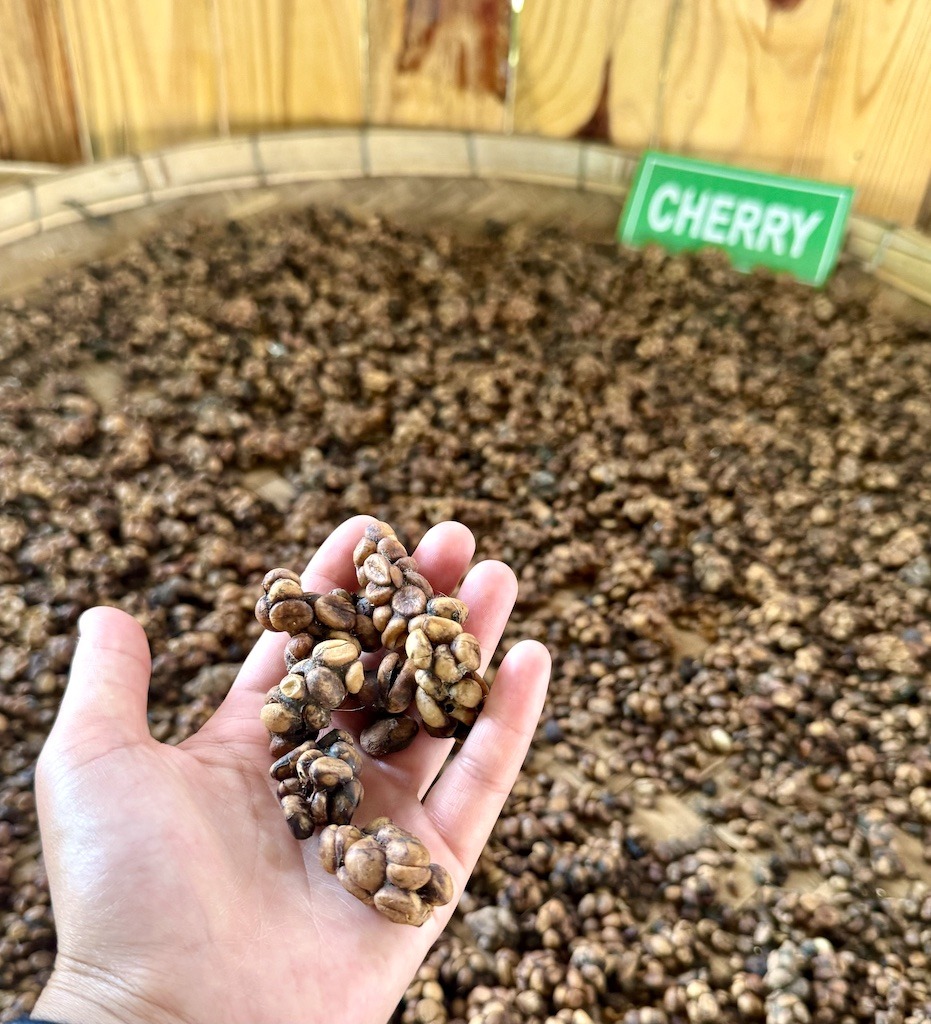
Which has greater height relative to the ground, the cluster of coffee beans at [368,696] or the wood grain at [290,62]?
the wood grain at [290,62]

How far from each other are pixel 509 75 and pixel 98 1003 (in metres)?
2.00

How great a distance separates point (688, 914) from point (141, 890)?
2.09ft

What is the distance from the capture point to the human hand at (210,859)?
81cm

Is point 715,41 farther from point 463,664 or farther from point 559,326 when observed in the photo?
point 463,664

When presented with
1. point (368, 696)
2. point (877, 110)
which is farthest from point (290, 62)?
point (368, 696)

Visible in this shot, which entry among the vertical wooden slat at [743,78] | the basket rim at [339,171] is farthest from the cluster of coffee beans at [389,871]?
the vertical wooden slat at [743,78]

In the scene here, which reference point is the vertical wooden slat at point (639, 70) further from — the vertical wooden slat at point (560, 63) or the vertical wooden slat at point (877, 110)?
the vertical wooden slat at point (877, 110)

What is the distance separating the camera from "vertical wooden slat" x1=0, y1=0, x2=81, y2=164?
6.45 feet

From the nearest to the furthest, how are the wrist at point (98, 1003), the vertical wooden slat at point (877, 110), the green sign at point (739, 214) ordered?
the wrist at point (98, 1003), the vertical wooden slat at point (877, 110), the green sign at point (739, 214)

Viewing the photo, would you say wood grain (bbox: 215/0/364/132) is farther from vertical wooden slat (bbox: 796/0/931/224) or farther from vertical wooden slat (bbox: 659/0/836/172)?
vertical wooden slat (bbox: 796/0/931/224)

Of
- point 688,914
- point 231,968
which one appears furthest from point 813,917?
point 231,968

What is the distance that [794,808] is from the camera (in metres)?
1.21

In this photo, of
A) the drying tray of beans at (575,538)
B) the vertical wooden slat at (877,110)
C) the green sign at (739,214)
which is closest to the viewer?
the drying tray of beans at (575,538)

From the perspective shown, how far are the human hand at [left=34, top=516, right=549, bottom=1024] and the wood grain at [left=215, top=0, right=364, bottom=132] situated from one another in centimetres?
160
